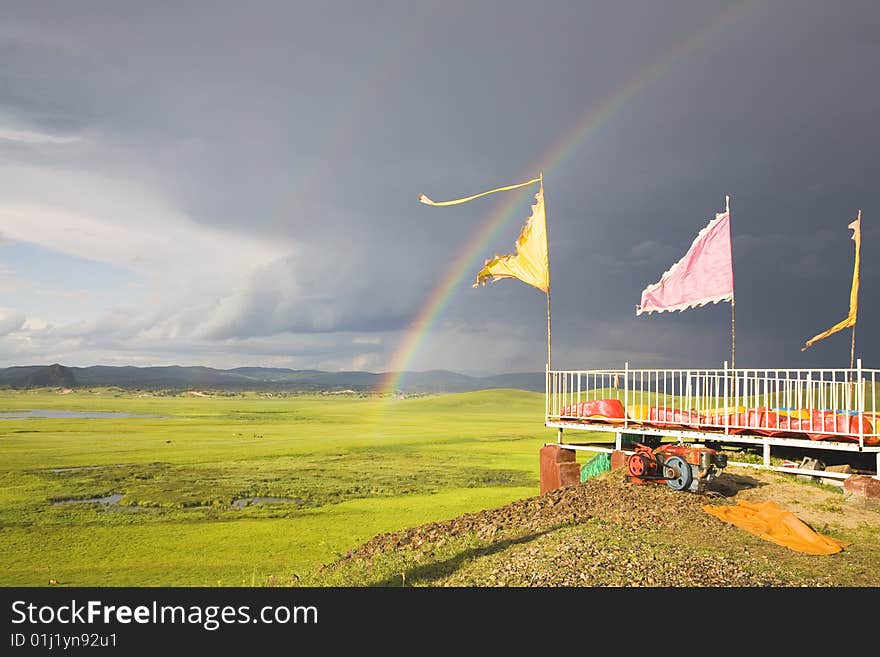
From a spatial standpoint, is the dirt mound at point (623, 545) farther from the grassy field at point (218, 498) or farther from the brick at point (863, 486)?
the grassy field at point (218, 498)

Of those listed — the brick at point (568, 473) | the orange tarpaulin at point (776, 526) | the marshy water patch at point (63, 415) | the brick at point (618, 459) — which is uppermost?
the brick at point (618, 459)

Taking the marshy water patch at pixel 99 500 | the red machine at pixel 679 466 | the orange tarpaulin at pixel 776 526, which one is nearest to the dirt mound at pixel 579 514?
the red machine at pixel 679 466

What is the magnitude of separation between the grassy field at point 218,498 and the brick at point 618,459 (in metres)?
7.46

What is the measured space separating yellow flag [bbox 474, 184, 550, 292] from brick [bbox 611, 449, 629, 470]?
4.67m

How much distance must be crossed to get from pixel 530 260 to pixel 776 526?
9245mm

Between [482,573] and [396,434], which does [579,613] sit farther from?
[396,434]

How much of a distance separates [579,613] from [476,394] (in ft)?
505

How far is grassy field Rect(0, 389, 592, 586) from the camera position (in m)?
16.3

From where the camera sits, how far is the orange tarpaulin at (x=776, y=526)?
10.4m

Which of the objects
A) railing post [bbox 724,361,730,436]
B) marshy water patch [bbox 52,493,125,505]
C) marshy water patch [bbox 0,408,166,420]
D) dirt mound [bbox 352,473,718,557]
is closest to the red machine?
dirt mound [bbox 352,473,718,557]

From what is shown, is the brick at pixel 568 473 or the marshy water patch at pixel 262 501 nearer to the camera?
the brick at pixel 568 473

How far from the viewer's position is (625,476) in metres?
15.0

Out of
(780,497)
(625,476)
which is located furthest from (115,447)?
(780,497)

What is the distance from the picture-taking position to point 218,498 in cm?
2686
